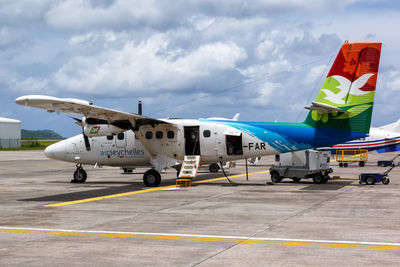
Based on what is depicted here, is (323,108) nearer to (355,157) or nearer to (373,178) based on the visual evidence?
(373,178)

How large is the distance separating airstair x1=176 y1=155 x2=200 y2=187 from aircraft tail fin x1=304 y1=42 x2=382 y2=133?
246 inches

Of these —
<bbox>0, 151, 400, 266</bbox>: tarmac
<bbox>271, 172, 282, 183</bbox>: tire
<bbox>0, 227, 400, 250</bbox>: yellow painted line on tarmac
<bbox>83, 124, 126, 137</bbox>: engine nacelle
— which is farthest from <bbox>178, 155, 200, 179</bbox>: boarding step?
<bbox>0, 227, 400, 250</bbox>: yellow painted line on tarmac

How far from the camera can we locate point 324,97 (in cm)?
2375

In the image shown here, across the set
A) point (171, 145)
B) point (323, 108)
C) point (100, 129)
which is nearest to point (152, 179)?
point (171, 145)

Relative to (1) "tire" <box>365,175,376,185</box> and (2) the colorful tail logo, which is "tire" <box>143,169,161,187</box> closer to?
(2) the colorful tail logo

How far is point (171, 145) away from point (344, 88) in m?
9.35

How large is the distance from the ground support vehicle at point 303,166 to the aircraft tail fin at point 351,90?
2.64 metres

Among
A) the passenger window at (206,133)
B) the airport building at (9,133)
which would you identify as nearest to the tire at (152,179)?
the passenger window at (206,133)

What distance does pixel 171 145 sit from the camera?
25.2 m

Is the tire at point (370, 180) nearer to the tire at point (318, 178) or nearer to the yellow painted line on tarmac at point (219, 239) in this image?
the tire at point (318, 178)

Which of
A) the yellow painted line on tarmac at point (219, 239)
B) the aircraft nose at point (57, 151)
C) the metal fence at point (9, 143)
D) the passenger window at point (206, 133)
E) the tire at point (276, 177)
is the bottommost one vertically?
the yellow painted line on tarmac at point (219, 239)

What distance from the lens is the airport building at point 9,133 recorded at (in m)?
113

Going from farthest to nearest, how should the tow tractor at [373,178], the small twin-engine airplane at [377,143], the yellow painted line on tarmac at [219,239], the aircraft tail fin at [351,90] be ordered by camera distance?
the small twin-engine airplane at [377,143] < the tow tractor at [373,178] < the aircraft tail fin at [351,90] < the yellow painted line on tarmac at [219,239]

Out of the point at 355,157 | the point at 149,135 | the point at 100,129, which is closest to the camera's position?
the point at 100,129
